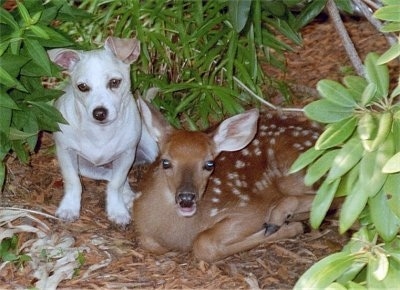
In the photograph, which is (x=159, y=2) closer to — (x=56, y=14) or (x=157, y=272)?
(x=56, y=14)

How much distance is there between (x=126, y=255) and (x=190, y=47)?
4.97 feet

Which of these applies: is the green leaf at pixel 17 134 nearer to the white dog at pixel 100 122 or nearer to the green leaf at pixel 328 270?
the white dog at pixel 100 122

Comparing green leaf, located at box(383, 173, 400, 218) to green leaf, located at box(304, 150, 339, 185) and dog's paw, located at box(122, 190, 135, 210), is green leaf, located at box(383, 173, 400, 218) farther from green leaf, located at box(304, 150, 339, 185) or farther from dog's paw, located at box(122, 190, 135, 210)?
dog's paw, located at box(122, 190, 135, 210)

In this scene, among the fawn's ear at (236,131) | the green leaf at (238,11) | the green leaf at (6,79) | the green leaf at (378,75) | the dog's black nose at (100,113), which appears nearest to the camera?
the green leaf at (378,75)

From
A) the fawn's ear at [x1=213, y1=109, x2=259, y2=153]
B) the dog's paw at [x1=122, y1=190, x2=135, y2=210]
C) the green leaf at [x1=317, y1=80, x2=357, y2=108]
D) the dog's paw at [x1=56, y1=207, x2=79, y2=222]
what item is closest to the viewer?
the green leaf at [x1=317, y1=80, x2=357, y2=108]

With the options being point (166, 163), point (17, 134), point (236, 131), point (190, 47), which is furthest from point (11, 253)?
point (190, 47)

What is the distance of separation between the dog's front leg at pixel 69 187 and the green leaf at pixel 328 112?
2.16 meters

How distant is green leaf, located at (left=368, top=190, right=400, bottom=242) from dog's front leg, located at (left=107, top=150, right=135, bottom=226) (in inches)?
84.2

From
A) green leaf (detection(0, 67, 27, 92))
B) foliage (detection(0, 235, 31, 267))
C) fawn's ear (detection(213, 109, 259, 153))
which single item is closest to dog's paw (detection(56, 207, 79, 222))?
foliage (detection(0, 235, 31, 267))

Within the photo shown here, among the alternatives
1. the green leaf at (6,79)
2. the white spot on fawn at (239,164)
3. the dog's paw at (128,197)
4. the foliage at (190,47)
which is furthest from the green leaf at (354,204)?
the foliage at (190,47)

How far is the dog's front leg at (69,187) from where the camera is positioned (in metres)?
5.10

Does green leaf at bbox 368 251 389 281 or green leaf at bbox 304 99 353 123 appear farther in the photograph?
green leaf at bbox 304 99 353 123

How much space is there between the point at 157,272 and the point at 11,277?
655mm

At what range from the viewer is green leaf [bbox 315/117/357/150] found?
3.06m
